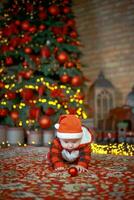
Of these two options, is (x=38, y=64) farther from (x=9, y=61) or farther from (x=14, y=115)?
(x=14, y=115)

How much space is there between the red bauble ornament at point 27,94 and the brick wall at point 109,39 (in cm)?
147

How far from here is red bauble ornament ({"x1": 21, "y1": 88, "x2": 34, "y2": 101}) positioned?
16.6 ft

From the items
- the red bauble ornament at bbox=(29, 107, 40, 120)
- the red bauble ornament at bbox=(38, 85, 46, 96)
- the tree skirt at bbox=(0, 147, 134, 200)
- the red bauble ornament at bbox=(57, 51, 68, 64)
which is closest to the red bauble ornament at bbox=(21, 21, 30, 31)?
the red bauble ornament at bbox=(57, 51, 68, 64)

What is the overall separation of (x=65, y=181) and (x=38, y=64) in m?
3.26

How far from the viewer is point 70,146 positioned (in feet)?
8.55

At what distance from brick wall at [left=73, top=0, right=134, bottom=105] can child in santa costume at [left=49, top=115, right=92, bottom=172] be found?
3.17 m

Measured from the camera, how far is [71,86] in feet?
18.5

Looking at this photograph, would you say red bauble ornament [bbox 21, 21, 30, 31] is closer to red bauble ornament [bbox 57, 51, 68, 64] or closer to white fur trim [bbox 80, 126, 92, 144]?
red bauble ornament [bbox 57, 51, 68, 64]

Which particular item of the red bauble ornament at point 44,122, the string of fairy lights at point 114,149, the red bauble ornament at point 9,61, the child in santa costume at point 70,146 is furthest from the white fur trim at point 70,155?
the red bauble ornament at point 9,61

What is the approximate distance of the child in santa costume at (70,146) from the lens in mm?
2615

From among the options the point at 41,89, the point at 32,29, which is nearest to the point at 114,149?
the point at 41,89

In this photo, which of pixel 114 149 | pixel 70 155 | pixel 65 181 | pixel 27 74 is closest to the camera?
pixel 65 181

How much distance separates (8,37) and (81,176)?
11.7 feet

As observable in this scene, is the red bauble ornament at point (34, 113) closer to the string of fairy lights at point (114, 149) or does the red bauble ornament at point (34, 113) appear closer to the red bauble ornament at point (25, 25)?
the string of fairy lights at point (114, 149)
